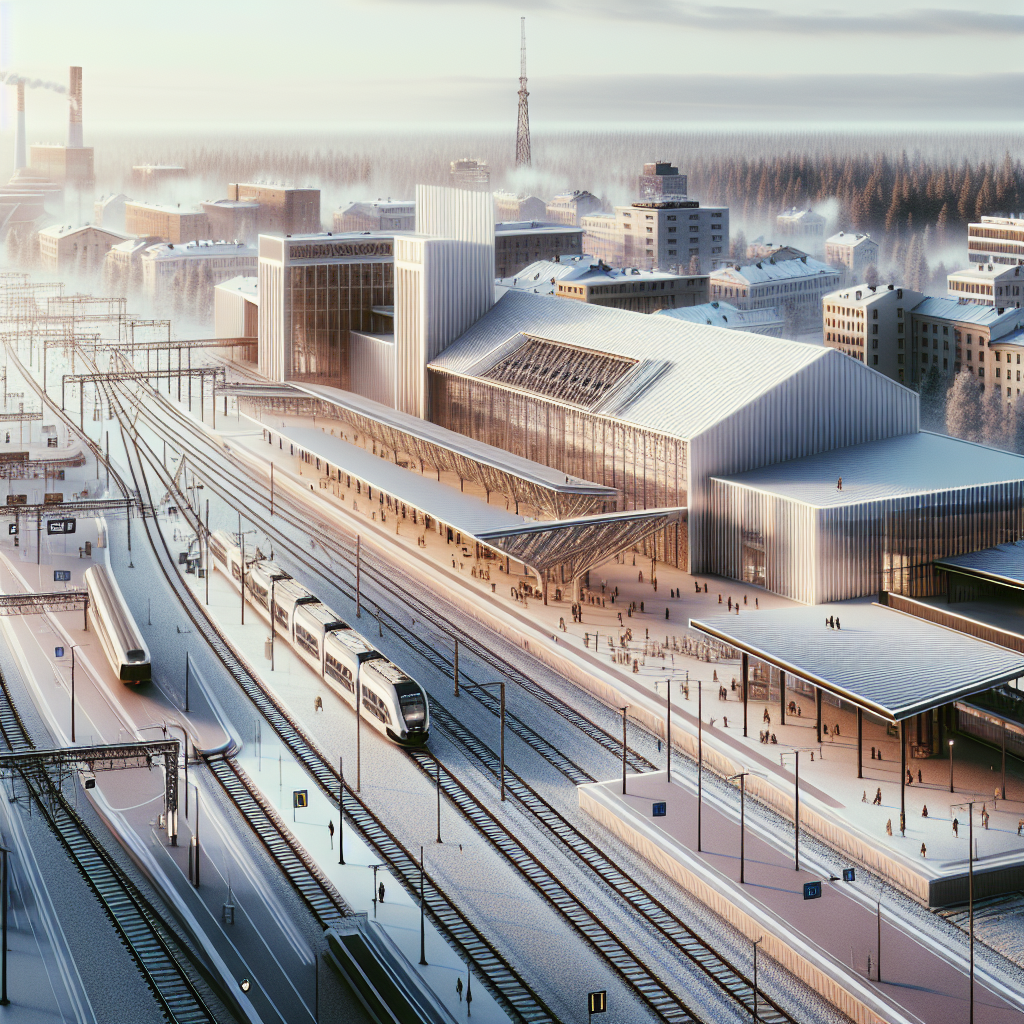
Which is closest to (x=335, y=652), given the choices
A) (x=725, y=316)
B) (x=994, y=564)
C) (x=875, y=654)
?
(x=875, y=654)

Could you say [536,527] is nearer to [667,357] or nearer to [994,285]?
[667,357]

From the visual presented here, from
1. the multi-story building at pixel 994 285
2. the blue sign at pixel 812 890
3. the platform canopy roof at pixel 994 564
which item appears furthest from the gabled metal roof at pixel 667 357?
the multi-story building at pixel 994 285

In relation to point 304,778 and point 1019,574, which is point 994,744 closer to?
point 1019,574

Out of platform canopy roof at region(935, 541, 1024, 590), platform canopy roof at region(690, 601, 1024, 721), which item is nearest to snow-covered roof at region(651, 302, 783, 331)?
platform canopy roof at region(935, 541, 1024, 590)

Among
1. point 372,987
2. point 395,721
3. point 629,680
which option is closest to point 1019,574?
point 629,680

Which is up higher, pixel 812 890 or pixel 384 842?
pixel 812 890
